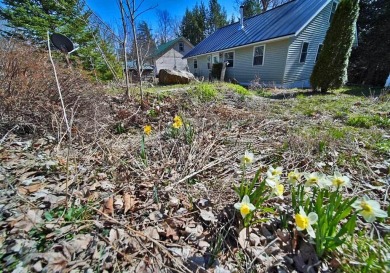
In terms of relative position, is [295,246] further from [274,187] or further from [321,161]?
[321,161]

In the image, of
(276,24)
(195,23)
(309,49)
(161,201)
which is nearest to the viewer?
(161,201)

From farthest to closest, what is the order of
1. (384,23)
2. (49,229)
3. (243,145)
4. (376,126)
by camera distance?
(384,23) < (376,126) < (243,145) < (49,229)

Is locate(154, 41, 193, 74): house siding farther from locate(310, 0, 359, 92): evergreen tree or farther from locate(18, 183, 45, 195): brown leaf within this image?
locate(18, 183, 45, 195): brown leaf

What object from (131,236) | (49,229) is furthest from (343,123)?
(49,229)

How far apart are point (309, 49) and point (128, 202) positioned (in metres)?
14.5

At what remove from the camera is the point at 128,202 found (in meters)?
1.53

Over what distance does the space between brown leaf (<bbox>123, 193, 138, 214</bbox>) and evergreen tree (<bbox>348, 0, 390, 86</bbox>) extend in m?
19.1

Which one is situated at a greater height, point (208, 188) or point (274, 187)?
point (274, 187)

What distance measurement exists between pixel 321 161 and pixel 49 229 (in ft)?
8.98

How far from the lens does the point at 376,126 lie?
350cm

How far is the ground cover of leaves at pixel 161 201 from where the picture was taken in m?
1.12

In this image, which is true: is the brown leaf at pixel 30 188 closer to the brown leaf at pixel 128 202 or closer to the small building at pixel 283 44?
the brown leaf at pixel 128 202

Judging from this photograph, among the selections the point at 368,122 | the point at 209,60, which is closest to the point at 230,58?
the point at 209,60

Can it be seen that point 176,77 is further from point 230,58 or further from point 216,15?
point 216,15
